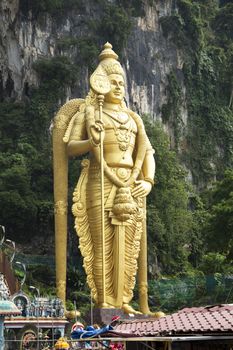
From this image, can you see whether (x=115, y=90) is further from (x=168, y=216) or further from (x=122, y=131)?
(x=168, y=216)

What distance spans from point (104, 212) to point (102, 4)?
19.7 metres

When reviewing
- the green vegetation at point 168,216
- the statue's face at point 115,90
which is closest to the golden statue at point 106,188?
the statue's face at point 115,90

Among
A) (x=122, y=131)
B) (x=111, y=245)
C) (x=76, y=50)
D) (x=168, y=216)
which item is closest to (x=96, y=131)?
(x=122, y=131)

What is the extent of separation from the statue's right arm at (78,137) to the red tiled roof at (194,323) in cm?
696

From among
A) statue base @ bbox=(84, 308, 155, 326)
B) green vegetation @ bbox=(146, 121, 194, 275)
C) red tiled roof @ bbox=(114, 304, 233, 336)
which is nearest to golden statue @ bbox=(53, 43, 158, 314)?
statue base @ bbox=(84, 308, 155, 326)

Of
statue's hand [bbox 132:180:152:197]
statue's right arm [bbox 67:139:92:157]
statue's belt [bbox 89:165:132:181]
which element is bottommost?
statue's hand [bbox 132:180:152:197]

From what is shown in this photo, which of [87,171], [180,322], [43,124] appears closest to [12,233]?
[43,124]

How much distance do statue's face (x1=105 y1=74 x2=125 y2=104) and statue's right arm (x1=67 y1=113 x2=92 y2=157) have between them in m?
0.69

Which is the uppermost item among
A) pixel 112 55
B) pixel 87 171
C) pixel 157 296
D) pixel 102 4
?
pixel 102 4

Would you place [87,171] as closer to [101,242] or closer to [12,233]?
[101,242]

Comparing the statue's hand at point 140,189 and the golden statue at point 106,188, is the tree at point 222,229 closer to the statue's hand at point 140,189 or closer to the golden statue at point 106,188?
the golden statue at point 106,188

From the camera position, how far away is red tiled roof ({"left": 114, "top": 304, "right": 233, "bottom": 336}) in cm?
669

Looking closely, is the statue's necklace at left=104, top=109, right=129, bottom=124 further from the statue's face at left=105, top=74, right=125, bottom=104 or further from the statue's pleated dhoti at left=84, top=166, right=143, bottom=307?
the statue's pleated dhoti at left=84, top=166, right=143, bottom=307

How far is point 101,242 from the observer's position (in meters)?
14.7
